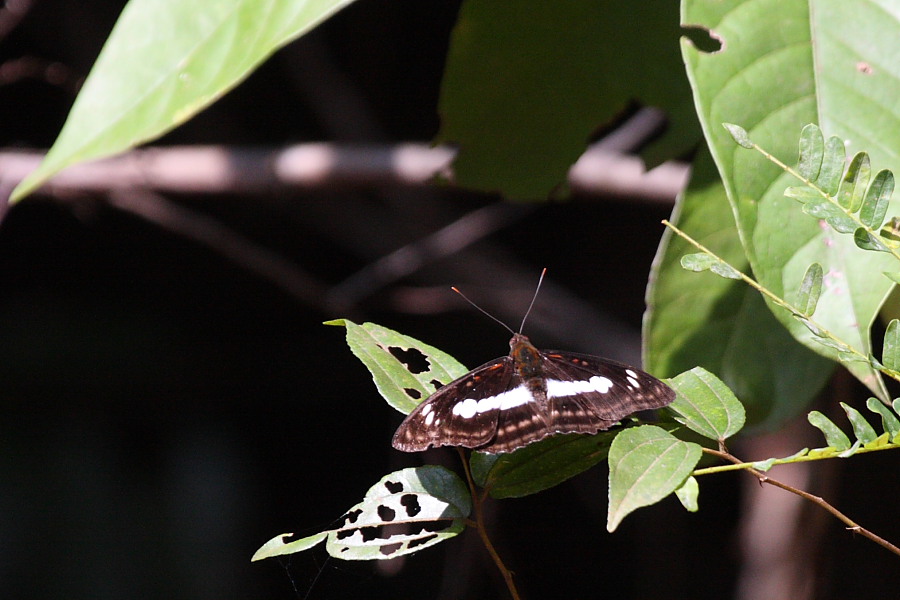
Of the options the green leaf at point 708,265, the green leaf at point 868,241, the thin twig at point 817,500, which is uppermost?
the green leaf at point 708,265

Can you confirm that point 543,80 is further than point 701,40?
Yes

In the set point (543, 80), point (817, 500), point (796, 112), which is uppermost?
point (543, 80)

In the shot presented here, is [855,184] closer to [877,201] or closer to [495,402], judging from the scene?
[877,201]

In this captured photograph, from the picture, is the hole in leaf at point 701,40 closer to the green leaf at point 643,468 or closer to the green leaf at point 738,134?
the green leaf at point 738,134

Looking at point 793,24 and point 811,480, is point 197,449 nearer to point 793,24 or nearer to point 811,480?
point 811,480

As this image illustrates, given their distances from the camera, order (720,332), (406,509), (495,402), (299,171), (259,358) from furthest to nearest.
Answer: (259,358) → (299,171) → (720,332) → (495,402) → (406,509)

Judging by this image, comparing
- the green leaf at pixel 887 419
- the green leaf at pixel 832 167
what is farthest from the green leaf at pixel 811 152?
the green leaf at pixel 887 419

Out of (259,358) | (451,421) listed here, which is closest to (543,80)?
(451,421)
